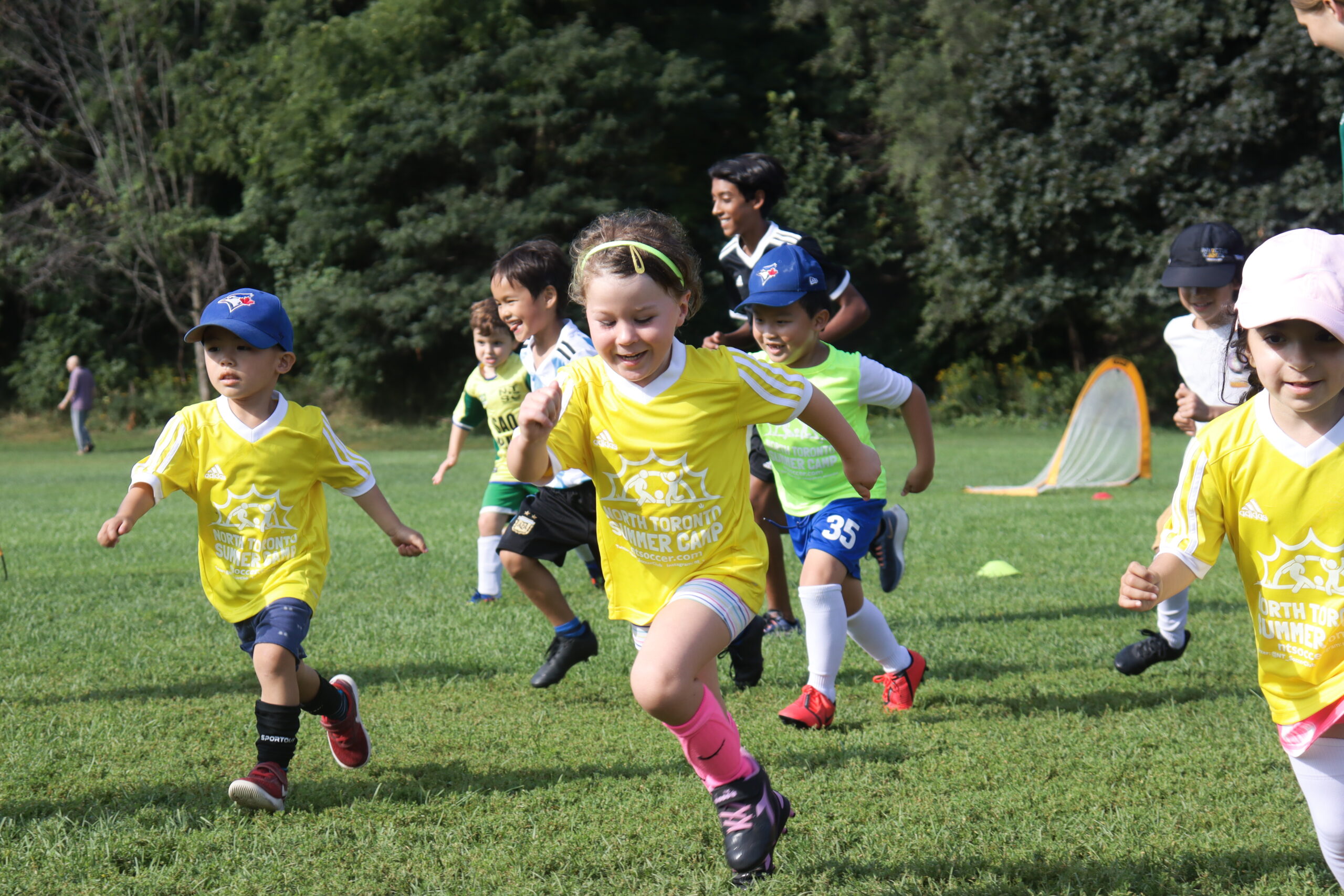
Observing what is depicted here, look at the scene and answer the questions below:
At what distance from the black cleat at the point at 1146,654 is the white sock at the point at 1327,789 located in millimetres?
2620

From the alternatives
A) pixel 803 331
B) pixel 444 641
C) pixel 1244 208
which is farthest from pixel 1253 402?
pixel 1244 208

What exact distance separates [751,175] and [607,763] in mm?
3096

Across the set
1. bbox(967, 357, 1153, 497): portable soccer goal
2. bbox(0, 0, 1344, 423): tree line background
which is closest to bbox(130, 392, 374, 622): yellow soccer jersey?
bbox(967, 357, 1153, 497): portable soccer goal

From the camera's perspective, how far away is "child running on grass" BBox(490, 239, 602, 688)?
5.36 metres

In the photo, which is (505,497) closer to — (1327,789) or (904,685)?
(904,685)

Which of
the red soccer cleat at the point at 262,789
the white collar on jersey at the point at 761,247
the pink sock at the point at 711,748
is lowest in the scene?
the red soccer cleat at the point at 262,789

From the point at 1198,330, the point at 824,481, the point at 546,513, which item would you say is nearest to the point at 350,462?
the point at 546,513

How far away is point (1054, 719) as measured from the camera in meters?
4.72

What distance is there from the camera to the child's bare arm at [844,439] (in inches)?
138

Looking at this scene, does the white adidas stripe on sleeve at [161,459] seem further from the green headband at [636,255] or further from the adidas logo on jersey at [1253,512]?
the adidas logo on jersey at [1253,512]

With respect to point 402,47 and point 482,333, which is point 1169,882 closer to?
point 482,333

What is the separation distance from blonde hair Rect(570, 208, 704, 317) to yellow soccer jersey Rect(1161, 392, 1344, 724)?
55.5 inches

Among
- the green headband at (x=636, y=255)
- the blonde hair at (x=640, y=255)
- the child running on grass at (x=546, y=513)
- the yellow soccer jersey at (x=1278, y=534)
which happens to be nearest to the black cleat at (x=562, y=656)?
the child running on grass at (x=546, y=513)

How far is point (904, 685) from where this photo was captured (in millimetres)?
5000
